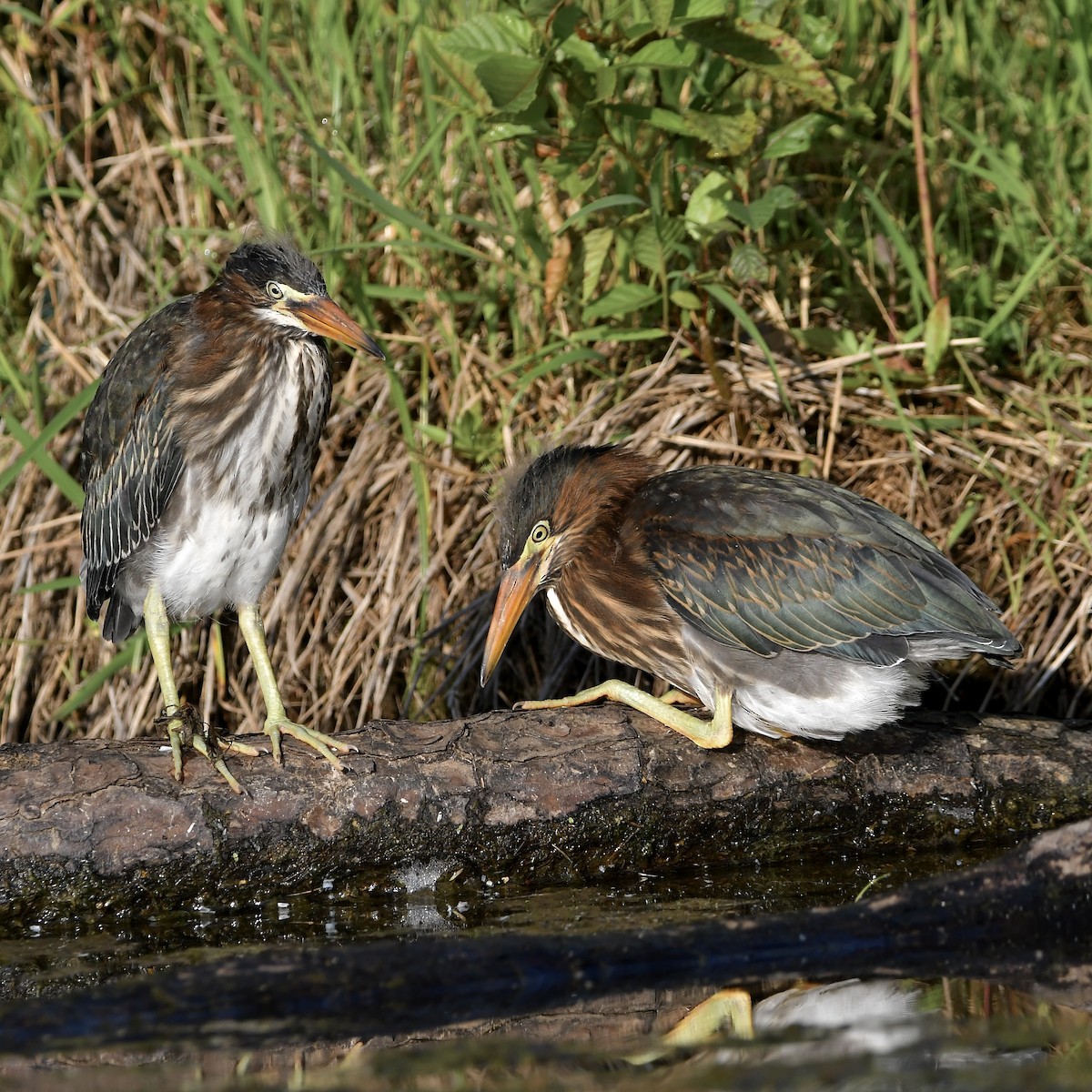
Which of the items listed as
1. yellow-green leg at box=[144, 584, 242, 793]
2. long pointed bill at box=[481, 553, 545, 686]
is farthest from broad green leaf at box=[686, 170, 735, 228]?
yellow-green leg at box=[144, 584, 242, 793]

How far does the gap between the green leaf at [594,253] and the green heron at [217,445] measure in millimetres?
1090

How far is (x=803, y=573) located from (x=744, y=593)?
187mm

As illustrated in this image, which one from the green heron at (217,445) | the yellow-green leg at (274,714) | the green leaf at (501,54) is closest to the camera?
the yellow-green leg at (274,714)

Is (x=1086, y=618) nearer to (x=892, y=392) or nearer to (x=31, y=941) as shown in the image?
(x=892, y=392)

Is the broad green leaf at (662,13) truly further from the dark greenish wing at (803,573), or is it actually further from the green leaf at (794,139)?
the dark greenish wing at (803,573)

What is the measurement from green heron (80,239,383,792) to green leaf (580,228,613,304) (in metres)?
1.09

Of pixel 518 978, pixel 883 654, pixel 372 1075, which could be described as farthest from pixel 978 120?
pixel 372 1075

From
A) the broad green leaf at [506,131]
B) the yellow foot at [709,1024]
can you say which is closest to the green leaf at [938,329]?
the broad green leaf at [506,131]

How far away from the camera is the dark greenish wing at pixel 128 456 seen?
4.23 m

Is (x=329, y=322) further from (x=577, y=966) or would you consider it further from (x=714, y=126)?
(x=577, y=966)

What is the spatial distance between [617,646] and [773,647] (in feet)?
1.69

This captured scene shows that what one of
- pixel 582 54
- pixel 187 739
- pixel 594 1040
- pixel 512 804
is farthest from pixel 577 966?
pixel 582 54

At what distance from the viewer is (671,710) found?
4.11m

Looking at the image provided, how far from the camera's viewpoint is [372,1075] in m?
2.62
